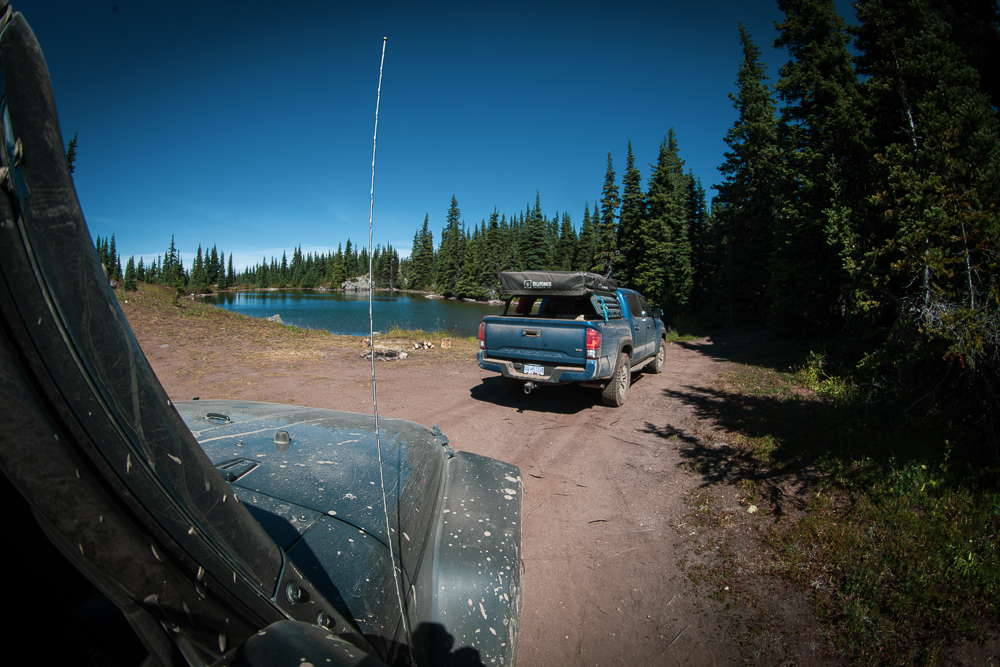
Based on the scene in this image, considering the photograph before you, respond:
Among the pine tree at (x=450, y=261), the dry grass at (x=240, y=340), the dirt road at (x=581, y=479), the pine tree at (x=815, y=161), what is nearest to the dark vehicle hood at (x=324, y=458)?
the dirt road at (x=581, y=479)

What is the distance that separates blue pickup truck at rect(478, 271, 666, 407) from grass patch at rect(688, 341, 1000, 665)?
6.40 feet

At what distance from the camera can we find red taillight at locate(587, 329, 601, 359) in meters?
6.62

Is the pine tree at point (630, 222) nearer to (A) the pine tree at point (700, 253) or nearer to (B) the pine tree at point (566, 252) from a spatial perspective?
(A) the pine tree at point (700, 253)

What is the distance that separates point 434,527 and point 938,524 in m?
3.79

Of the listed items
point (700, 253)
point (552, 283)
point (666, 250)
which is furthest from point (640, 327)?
point (700, 253)

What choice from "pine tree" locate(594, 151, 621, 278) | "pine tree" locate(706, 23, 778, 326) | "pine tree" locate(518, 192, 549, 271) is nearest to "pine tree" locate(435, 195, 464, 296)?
"pine tree" locate(518, 192, 549, 271)

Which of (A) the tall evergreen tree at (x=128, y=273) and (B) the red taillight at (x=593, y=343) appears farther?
(B) the red taillight at (x=593, y=343)

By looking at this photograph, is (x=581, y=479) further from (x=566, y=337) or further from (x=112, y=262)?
(x=112, y=262)

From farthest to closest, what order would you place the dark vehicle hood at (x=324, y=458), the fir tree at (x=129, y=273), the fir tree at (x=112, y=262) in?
1. the fir tree at (x=129, y=273)
2. the dark vehicle hood at (x=324, y=458)
3. the fir tree at (x=112, y=262)

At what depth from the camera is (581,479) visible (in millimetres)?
5000

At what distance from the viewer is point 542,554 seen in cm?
369

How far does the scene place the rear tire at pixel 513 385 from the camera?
27.0ft

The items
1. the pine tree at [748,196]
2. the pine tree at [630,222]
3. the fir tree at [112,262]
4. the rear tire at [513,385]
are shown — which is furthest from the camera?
the pine tree at [630,222]

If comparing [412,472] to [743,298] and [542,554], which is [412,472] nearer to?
[542,554]
